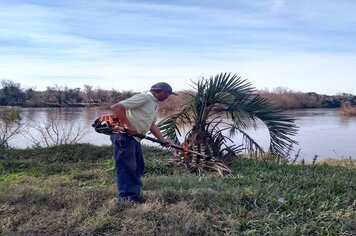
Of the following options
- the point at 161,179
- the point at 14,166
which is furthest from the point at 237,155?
the point at 14,166

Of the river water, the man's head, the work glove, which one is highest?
the man's head

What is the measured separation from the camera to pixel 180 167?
7.37 metres

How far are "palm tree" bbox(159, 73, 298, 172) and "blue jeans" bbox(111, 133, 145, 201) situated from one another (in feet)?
8.76

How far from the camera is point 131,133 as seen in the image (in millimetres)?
4793

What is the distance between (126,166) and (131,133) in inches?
14.4

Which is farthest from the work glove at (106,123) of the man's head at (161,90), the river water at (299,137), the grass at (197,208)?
the river water at (299,137)

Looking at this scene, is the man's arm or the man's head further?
the man's head

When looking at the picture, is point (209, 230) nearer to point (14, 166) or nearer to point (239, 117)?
point (239, 117)

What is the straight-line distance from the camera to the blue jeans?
4598 millimetres

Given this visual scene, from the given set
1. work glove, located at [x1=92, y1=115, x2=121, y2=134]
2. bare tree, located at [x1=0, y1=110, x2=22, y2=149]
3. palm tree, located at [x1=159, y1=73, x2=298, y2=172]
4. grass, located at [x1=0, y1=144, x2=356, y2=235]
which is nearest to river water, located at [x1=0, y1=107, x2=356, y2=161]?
bare tree, located at [x1=0, y1=110, x2=22, y2=149]

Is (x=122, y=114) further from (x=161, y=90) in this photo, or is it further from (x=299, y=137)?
(x=299, y=137)

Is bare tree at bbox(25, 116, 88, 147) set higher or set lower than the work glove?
lower

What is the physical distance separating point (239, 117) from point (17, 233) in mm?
4705

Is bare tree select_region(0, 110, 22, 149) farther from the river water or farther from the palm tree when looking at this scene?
the palm tree
